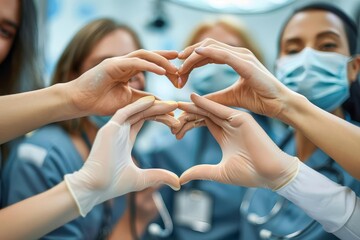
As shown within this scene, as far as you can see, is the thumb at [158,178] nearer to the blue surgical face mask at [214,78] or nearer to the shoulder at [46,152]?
the shoulder at [46,152]

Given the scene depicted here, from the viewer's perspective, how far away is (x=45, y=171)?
120cm

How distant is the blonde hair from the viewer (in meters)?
1.68

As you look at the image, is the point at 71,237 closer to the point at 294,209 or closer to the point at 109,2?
the point at 294,209

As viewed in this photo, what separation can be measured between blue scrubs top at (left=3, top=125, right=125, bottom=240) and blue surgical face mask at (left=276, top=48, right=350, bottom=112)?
747 mm

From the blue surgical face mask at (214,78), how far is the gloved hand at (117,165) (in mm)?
550

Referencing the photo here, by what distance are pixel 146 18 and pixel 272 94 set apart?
1.57m

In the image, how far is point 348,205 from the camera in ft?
2.98

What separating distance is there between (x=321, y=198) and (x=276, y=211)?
0.30 metres

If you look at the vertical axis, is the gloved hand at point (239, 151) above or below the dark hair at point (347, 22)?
below

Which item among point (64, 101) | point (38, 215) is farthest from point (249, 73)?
point (38, 215)

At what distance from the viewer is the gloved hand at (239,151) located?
2.90 feet

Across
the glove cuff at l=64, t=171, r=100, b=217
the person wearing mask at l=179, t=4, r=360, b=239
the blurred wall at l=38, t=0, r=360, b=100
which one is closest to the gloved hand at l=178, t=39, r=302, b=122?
the person wearing mask at l=179, t=4, r=360, b=239

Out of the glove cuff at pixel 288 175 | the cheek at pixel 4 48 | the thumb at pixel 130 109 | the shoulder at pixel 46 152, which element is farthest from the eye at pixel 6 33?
the glove cuff at pixel 288 175

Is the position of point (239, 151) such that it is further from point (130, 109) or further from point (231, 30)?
point (231, 30)
